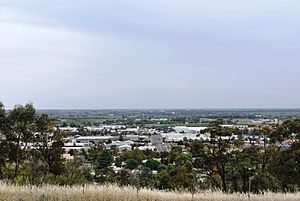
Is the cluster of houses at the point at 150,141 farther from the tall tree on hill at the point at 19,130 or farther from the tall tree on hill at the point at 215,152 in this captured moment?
the tall tree on hill at the point at 19,130

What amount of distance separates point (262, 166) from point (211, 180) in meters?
3.37

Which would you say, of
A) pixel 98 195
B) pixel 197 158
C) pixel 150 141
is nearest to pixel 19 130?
pixel 197 158

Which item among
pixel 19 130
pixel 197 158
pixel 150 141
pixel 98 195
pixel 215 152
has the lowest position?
pixel 150 141

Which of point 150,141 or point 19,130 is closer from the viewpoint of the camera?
point 19,130

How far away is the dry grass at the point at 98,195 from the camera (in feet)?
25.8

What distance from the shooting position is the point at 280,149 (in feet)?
77.6

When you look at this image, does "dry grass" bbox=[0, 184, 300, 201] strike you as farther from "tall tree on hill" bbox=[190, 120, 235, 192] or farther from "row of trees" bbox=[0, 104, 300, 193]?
"tall tree on hill" bbox=[190, 120, 235, 192]

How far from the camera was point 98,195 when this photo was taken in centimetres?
812

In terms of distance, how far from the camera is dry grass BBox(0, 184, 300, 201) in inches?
310

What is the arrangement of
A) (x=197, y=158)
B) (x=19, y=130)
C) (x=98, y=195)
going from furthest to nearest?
1. (x=197, y=158)
2. (x=19, y=130)
3. (x=98, y=195)

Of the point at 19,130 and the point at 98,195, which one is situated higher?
the point at 19,130

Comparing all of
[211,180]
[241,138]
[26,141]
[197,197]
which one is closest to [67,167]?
[26,141]

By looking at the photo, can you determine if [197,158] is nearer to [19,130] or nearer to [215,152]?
[215,152]

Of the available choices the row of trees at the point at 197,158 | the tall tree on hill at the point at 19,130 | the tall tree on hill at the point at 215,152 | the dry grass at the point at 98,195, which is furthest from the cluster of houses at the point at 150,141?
the dry grass at the point at 98,195
